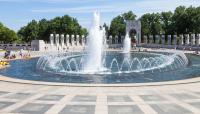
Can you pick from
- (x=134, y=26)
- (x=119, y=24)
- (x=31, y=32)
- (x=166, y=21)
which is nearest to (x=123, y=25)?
(x=119, y=24)

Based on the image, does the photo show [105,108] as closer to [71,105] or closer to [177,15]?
[71,105]

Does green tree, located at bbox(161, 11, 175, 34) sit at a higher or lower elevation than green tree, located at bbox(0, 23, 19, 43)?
higher

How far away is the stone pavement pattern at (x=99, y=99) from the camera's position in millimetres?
17508

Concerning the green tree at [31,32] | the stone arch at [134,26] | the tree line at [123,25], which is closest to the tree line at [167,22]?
the tree line at [123,25]

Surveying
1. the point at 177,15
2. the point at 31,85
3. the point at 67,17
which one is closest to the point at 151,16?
the point at 177,15

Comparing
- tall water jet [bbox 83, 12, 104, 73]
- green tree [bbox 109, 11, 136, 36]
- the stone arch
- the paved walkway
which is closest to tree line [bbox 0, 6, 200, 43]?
green tree [bbox 109, 11, 136, 36]

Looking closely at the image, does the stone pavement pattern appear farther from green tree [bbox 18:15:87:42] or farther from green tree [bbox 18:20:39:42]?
green tree [bbox 18:20:39:42]

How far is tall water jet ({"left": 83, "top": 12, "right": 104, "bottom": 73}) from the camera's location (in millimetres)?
36531

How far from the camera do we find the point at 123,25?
13912cm

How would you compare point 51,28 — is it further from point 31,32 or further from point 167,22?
point 167,22

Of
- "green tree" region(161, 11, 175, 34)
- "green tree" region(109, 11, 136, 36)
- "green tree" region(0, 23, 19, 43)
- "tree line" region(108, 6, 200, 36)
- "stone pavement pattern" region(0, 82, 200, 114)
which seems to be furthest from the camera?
"green tree" region(109, 11, 136, 36)

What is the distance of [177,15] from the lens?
124 meters

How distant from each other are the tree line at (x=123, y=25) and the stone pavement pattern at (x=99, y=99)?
323 ft

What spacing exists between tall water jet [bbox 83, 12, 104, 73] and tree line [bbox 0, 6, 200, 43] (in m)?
83.3
